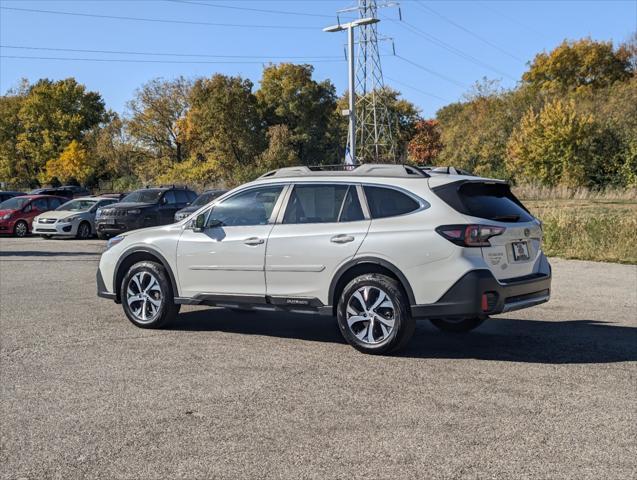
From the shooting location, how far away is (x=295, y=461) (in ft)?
13.6

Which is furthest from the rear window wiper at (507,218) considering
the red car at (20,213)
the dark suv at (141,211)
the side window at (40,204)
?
the side window at (40,204)

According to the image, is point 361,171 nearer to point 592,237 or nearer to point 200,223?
point 200,223

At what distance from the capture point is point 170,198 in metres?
24.4

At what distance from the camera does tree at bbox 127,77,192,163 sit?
203ft

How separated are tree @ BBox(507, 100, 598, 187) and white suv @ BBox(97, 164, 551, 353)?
3955cm

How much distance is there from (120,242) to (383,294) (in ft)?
11.6

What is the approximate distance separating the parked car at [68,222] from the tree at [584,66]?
170 feet

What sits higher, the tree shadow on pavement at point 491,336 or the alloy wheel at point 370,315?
the alloy wheel at point 370,315

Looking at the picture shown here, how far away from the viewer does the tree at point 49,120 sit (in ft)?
221

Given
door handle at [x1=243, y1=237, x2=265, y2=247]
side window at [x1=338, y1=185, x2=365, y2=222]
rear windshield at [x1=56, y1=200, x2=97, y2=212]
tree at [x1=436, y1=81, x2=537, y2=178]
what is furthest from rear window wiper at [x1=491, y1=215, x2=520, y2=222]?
tree at [x1=436, y1=81, x2=537, y2=178]

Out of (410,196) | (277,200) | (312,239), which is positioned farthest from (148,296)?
(410,196)

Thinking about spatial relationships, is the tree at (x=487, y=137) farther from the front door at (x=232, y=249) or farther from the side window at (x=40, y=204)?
the front door at (x=232, y=249)

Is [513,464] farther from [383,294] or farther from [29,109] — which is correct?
→ [29,109]

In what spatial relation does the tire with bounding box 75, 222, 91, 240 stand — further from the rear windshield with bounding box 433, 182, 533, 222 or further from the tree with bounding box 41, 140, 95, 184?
the tree with bounding box 41, 140, 95, 184
